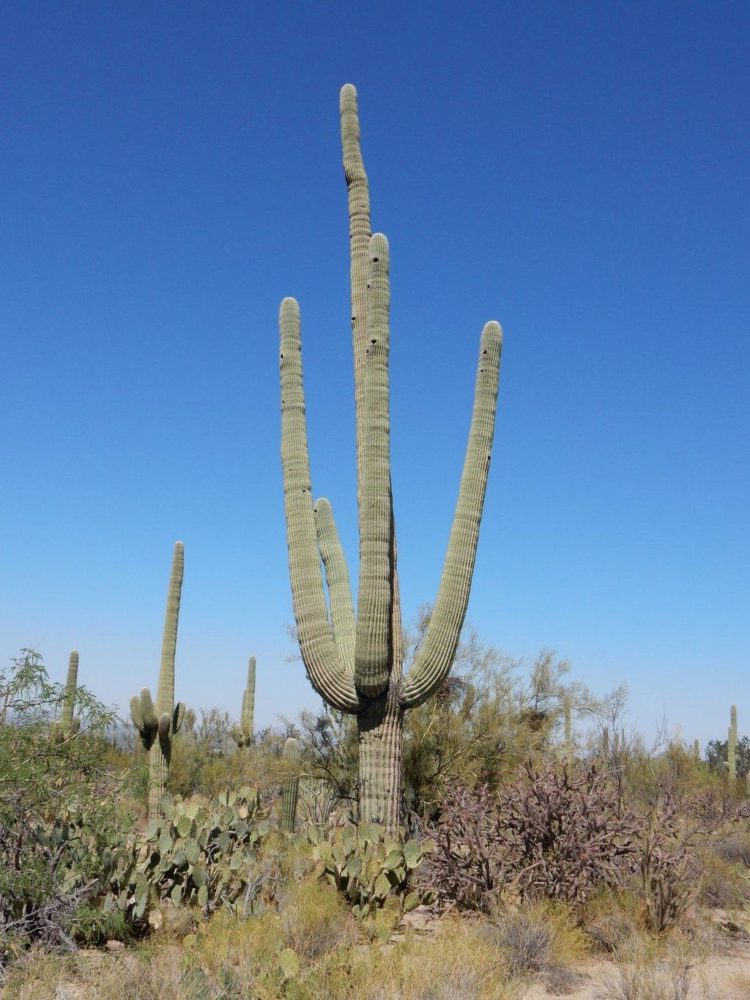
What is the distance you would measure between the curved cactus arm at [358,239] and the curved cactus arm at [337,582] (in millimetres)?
1348

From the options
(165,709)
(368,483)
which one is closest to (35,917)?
(368,483)

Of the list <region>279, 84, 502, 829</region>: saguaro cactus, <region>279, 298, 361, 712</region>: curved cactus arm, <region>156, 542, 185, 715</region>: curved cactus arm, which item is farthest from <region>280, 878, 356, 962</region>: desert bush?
<region>156, 542, 185, 715</region>: curved cactus arm

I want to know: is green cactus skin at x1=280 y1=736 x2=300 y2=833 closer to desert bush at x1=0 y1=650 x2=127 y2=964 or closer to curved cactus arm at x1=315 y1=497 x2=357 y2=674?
curved cactus arm at x1=315 y1=497 x2=357 y2=674

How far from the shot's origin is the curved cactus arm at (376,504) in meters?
9.19

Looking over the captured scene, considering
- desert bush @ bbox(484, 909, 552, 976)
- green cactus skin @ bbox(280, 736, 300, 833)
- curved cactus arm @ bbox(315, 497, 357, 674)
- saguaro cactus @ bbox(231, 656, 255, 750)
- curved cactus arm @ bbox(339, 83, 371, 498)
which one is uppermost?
curved cactus arm @ bbox(339, 83, 371, 498)

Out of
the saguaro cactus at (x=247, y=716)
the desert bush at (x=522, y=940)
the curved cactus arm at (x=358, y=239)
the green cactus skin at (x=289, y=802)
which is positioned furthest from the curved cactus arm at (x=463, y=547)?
the saguaro cactus at (x=247, y=716)

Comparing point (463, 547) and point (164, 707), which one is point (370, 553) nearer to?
point (463, 547)

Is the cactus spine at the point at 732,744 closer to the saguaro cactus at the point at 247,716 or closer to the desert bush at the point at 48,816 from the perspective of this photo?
the saguaro cactus at the point at 247,716

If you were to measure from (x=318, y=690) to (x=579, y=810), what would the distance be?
319cm

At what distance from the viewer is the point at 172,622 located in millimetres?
16859

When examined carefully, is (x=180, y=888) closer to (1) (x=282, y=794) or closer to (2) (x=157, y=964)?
(2) (x=157, y=964)

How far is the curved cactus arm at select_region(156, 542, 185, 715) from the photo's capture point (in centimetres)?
1639

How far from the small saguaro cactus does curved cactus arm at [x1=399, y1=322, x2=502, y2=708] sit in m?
7.43

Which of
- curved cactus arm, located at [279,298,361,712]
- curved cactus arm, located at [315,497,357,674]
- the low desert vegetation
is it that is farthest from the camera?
curved cactus arm, located at [315,497,357,674]
